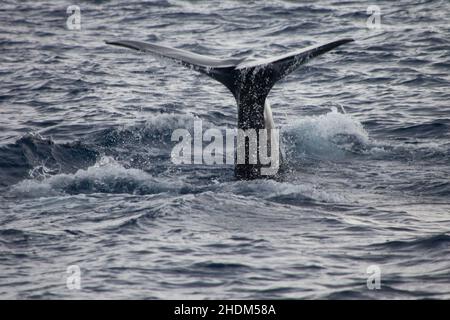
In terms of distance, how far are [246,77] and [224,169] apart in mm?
2190

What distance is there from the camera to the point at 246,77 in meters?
11.1

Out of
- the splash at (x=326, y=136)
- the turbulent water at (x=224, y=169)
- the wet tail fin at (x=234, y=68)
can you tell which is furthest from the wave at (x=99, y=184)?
the splash at (x=326, y=136)

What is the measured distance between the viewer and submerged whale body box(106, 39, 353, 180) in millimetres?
11000

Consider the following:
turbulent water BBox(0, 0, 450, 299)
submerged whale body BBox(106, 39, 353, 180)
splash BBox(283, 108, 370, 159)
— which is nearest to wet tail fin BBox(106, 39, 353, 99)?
submerged whale body BBox(106, 39, 353, 180)

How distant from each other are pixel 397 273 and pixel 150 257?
2544mm

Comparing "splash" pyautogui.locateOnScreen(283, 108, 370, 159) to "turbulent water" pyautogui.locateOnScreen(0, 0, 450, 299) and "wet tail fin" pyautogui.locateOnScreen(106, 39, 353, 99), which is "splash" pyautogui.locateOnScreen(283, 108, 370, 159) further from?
"wet tail fin" pyautogui.locateOnScreen(106, 39, 353, 99)

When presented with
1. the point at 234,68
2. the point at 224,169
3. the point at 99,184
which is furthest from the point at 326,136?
the point at 99,184

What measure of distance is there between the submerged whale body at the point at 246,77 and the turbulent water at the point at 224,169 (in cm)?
77

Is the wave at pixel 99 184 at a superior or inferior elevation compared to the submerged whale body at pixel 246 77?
inferior

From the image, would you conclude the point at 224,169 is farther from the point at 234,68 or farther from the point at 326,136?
the point at 326,136

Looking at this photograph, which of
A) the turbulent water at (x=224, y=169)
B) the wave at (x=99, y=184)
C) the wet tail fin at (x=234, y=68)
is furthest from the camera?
the wave at (x=99, y=184)

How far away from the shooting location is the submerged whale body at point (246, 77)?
11.0 m

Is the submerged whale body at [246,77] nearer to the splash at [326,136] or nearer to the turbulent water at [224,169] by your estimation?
the turbulent water at [224,169]

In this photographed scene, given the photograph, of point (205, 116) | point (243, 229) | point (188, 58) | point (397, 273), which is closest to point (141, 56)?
point (205, 116)
